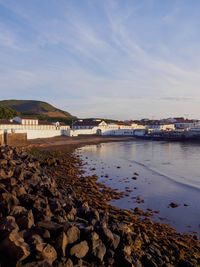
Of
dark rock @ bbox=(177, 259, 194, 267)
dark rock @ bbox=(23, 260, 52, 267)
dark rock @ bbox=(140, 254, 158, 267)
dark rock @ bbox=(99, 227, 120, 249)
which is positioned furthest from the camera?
dark rock @ bbox=(177, 259, 194, 267)

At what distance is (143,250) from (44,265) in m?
3.90

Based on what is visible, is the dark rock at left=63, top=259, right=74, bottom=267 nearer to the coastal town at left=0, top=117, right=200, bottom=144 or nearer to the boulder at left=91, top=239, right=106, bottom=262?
the boulder at left=91, top=239, right=106, bottom=262

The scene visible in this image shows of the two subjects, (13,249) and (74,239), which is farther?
(74,239)

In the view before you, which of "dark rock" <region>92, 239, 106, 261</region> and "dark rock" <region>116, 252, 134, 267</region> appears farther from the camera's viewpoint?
"dark rock" <region>116, 252, 134, 267</region>

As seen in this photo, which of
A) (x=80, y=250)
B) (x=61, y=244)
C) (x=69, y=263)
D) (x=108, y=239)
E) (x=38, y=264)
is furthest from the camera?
(x=108, y=239)

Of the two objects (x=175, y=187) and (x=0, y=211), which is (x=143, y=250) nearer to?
(x=0, y=211)

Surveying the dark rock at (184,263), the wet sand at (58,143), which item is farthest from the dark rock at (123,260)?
the wet sand at (58,143)

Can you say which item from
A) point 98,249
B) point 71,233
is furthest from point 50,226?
point 98,249

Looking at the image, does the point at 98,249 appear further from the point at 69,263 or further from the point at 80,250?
the point at 69,263

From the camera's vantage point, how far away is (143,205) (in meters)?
12.7

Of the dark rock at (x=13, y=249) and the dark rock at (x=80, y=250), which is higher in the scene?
the dark rock at (x=13, y=249)

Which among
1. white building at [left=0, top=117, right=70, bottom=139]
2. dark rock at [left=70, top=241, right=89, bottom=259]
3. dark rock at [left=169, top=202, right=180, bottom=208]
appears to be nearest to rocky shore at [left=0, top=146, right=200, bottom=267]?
dark rock at [left=70, top=241, right=89, bottom=259]

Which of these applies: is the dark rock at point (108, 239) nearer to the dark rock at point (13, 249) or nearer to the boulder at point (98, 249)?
the boulder at point (98, 249)

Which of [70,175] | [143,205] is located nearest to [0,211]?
A: [143,205]
